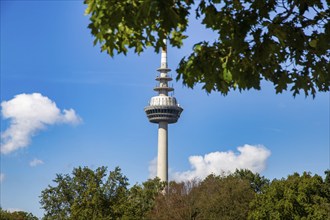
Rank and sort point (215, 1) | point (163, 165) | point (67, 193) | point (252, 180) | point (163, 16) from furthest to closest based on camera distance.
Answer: point (163, 165) < point (252, 180) < point (67, 193) < point (215, 1) < point (163, 16)

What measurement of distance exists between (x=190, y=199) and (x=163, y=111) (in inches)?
3322

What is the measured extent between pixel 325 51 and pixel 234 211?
64210mm

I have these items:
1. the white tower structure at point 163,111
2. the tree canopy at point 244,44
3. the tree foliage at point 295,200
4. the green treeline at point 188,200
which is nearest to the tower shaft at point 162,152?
the white tower structure at point 163,111

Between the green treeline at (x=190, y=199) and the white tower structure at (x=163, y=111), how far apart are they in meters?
69.8

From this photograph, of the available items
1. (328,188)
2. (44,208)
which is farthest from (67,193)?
(328,188)

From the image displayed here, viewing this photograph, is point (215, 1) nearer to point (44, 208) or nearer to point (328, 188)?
point (44, 208)

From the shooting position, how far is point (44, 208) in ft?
215

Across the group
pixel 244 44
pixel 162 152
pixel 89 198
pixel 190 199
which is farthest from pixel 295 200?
pixel 162 152

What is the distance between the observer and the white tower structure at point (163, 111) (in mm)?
161000

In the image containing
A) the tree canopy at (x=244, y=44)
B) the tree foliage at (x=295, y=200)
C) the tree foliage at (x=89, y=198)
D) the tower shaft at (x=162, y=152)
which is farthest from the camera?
the tower shaft at (x=162, y=152)

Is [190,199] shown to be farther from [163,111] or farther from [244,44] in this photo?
[163,111]

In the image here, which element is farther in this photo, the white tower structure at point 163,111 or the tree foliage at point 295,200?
the white tower structure at point 163,111

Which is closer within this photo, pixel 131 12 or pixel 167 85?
pixel 131 12

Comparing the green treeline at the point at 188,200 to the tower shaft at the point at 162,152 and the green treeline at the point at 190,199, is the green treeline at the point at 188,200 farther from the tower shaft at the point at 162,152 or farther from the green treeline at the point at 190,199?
the tower shaft at the point at 162,152
